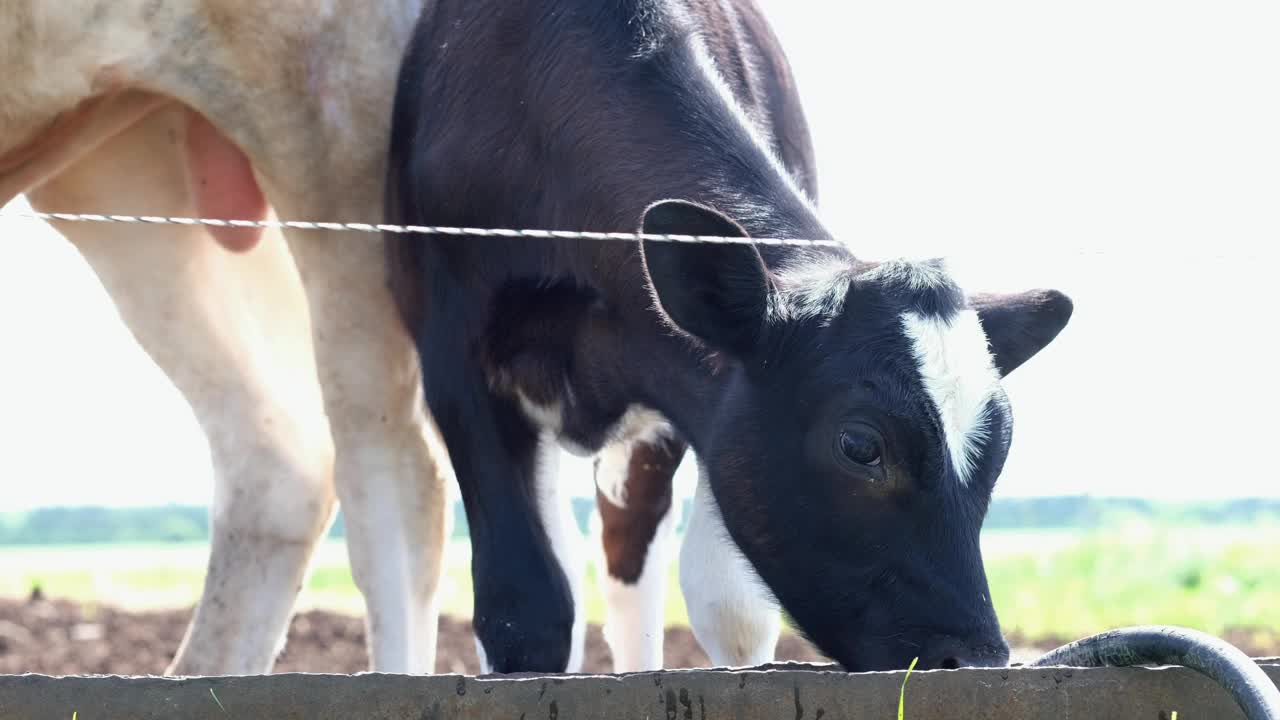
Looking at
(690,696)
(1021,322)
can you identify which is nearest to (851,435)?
(1021,322)

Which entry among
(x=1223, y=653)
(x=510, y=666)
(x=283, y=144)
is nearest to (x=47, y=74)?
(x=283, y=144)

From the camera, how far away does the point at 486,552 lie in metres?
4.25

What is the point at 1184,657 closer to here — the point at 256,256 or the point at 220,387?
the point at 220,387

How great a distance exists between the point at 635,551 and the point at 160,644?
3394mm

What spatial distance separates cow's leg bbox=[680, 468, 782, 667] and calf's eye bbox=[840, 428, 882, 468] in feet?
3.84

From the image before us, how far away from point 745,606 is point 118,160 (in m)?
2.53

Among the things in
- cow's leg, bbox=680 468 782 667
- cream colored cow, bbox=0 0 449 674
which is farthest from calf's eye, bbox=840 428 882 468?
cream colored cow, bbox=0 0 449 674

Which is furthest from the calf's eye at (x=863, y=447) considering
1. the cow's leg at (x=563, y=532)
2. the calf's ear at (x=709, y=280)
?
the cow's leg at (x=563, y=532)

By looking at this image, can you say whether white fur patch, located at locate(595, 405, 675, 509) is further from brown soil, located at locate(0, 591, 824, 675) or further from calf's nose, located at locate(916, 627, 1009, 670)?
brown soil, located at locate(0, 591, 824, 675)

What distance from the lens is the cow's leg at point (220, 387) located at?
5.54 m

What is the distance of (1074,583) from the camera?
11.6 m

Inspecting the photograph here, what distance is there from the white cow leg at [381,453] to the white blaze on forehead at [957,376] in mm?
1734

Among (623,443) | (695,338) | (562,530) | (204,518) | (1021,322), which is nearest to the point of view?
(695,338)

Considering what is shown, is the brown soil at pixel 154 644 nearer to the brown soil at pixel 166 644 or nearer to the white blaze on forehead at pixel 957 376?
the brown soil at pixel 166 644
